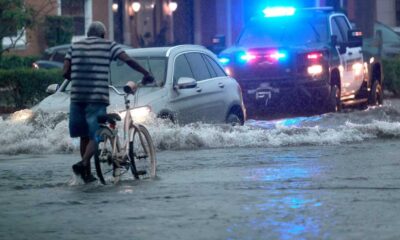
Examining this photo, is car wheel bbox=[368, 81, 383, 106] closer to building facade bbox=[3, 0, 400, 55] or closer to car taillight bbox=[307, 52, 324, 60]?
car taillight bbox=[307, 52, 324, 60]

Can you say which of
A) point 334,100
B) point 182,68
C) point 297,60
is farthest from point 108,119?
point 334,100

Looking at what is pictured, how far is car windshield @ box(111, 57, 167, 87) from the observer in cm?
1446

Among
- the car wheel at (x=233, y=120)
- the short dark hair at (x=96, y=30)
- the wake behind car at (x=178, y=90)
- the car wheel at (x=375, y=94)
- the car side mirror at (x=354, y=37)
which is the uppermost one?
the short dark hair at (x=96, y=30)

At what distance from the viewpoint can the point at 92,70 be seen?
34.9 feet

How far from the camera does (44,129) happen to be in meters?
14.0

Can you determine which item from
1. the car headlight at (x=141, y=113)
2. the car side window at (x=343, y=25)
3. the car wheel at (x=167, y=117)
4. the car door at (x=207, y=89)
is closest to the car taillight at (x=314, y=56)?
the car side window at (x=343, y=25)

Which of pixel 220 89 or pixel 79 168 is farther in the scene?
pixel 220 89

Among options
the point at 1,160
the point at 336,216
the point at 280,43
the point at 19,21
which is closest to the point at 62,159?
the point at 1,160

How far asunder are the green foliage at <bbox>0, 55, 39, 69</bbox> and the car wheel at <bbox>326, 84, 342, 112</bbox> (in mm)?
12314

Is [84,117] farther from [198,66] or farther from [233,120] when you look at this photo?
[233,120]

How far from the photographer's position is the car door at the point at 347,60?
66.7 feet

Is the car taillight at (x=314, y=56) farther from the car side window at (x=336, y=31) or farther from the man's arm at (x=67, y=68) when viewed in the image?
the man's arm at (x=67, y=68)

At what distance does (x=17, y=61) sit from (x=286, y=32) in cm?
1236

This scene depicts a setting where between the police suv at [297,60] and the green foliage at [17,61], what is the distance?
10847 millimetres
